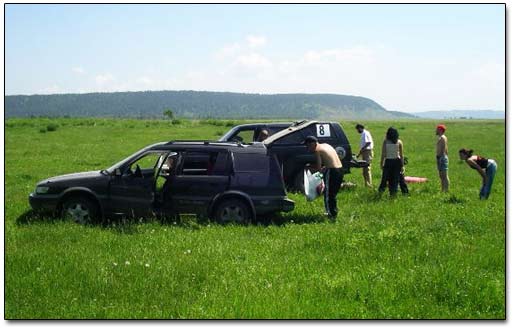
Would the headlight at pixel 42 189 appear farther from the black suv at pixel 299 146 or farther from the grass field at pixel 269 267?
the black suv at pixel 299 146

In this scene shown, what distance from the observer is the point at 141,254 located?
321 inches

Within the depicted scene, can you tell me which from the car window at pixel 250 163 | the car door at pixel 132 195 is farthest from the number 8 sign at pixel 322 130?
the car door at pixel 132 195

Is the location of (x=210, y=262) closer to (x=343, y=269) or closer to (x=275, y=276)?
(x=275, y=276)

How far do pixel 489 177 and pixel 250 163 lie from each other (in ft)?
20.1

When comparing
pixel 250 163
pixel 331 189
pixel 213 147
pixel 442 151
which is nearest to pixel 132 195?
pixel 213 147

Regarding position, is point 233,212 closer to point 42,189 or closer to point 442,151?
point 42,189

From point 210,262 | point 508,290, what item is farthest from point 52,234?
point 508,290

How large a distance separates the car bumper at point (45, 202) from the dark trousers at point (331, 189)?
5.20 m

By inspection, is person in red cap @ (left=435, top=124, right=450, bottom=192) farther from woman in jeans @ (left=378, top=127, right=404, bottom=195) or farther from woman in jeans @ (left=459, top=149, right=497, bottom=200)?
woman in jeans @ (left=378, top=127, right=404, bottom=195)

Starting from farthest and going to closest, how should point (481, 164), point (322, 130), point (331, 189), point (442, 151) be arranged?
point (322, 130) < point (442, 151) < point (481, 164) < point (331, 189)

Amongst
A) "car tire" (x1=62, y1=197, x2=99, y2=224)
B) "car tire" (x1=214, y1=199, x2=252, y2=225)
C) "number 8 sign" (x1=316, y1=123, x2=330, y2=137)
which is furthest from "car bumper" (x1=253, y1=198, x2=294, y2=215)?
"number 8 sign" (x1=316, y1=123, x2=330, y2=137)

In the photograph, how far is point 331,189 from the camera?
36.4 feet

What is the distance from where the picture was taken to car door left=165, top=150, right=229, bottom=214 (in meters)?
10.3

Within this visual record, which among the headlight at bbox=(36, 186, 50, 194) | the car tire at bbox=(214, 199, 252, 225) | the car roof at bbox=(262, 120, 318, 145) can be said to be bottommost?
the car tire at bbox=(214, 199, 252, 225)
